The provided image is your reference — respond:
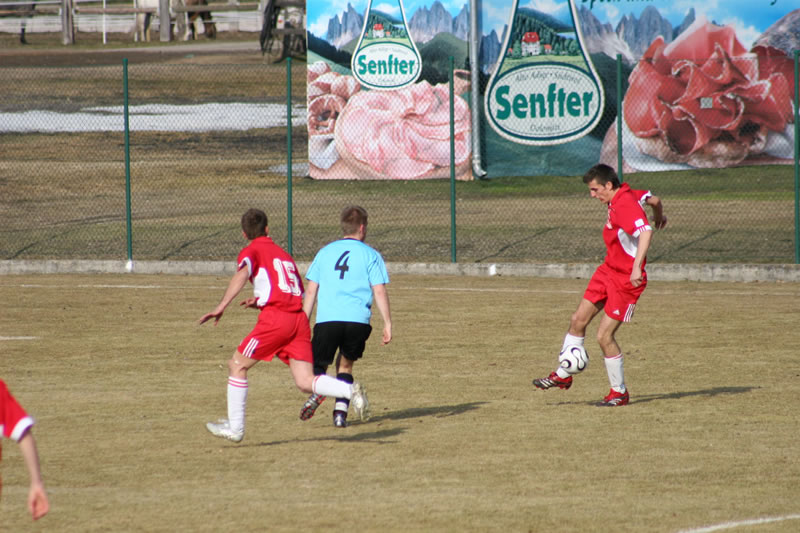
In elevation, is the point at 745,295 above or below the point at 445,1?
below

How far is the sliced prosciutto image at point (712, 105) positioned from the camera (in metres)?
27.0

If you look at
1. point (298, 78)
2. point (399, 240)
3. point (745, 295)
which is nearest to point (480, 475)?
point (745, 295)

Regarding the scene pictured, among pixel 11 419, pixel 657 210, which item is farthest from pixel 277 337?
pixel 11 419

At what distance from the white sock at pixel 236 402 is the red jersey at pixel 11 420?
3.24m

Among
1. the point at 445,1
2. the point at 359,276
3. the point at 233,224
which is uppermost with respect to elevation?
the point at 445,1

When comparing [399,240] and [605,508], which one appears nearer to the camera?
[605,508]

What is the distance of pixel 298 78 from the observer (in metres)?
37.0

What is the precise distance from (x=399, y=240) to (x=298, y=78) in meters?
18.7

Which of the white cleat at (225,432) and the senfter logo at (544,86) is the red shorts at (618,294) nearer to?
the white cleat at (225,432)

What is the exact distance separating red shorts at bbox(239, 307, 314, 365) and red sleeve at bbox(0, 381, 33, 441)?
324 centimetres

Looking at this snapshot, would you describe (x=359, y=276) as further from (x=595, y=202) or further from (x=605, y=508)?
(x=595, y=202)

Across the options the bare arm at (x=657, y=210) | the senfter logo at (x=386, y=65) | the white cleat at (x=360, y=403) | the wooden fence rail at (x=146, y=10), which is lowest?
the white cleat at (x=360, y=403)

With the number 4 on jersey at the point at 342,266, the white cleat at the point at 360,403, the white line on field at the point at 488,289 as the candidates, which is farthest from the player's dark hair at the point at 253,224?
the white line on field at the point at 488,289

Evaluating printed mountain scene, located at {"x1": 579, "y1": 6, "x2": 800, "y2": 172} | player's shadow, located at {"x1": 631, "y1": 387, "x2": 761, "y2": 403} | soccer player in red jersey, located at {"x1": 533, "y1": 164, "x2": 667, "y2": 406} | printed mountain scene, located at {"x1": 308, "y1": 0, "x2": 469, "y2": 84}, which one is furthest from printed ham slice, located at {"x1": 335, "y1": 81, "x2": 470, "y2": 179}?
soccer player in red jersey, located at {"x1": 533, "y1": 164, "x2": 667, "y2": 406}
